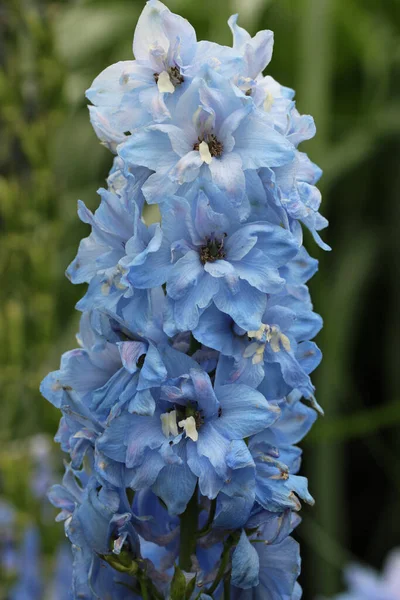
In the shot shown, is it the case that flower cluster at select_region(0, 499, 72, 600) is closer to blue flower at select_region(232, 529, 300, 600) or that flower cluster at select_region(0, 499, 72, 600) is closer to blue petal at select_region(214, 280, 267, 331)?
blue flower at select_region(232, 529, 300, 600)

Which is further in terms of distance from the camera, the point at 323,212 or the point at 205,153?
the point at 323,212

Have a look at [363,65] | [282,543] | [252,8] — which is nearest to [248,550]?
[282,543]

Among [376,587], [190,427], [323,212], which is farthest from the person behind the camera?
[323,212]

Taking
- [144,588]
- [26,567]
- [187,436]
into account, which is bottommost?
[26,567]

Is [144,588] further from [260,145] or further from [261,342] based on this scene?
[260,145]

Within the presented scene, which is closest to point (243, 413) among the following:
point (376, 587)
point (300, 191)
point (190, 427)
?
point (190, 427)

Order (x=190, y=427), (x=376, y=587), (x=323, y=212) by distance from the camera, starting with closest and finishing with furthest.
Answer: (x=190, y=427)
(x=376, y=587)
(x=323, y=212)

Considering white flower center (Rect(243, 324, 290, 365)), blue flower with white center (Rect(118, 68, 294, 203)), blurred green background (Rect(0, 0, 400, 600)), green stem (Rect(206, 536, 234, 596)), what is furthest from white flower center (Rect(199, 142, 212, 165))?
blurred green background (Rect(0, 0, 400, 600))

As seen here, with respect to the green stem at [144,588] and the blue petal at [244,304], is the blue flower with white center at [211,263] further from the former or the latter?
the green stem at [144,588]
